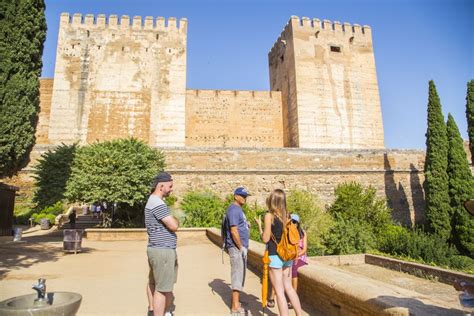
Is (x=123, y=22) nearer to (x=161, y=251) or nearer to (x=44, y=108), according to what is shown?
(x=44, y=108)

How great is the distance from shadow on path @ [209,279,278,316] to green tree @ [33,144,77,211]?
11.1m

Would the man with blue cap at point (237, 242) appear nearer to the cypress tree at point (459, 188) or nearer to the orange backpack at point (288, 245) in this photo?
the orange backpack at point (288, 245)

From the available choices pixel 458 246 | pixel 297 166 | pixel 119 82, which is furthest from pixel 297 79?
pixel 458 246

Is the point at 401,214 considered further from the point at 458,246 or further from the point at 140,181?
the point at 140,181

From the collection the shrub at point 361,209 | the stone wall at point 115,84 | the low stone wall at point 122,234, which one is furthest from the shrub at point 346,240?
the stone wall at point 115,84

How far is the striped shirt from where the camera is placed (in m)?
2.89

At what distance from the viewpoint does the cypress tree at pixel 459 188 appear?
12422 millimetres

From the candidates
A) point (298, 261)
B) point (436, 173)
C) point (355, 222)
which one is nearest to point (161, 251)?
point (298, 261)

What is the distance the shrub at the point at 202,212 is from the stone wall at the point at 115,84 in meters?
6.80

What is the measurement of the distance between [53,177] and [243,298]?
12435 millimetres

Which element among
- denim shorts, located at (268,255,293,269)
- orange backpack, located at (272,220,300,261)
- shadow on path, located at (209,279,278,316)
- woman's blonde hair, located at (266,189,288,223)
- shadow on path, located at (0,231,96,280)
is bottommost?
shadow on path, located at (209,279,278,316)

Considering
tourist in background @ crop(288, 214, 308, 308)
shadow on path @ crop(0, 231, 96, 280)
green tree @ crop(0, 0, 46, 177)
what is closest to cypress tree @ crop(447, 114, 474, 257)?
tourist in background @ crop(288, 214, 308, 308)

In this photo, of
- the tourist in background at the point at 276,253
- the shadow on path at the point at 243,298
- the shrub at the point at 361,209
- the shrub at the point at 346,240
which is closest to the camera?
the tourist in background at the point at 276,253

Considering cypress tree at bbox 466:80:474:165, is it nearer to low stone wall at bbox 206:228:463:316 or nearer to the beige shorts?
low stone wall at bbox 206:228:463:316
